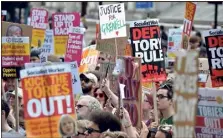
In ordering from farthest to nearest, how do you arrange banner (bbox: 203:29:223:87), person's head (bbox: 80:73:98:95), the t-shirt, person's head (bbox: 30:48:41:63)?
person's head (bbox: 30:48:41:63) → person's head (bbox: 80:73:98:95) → banner (bbox: 203:29:223:87) → the t-shirt

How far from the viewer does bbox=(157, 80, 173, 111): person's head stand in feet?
29.6

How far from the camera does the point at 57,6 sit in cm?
4219

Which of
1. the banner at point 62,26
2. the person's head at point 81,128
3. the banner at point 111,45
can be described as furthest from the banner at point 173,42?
the person's head at point 81,128

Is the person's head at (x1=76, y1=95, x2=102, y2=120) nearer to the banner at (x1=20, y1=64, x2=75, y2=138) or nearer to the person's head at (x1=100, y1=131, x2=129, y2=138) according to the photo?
the person's head at (x1=100, y1=131, x2=129, y2=138)

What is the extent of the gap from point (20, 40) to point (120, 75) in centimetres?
100

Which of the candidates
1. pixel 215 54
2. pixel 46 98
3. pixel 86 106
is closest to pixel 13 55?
pixel 86 106

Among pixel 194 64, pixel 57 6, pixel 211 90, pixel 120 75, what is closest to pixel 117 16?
pixel 120 75

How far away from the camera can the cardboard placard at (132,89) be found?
368 inches

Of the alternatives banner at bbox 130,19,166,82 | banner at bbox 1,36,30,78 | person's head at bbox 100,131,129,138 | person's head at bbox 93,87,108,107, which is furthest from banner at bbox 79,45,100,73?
person's head at bbox 100,131,129,138

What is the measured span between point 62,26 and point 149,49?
590cm

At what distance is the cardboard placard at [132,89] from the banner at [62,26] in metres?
6.64

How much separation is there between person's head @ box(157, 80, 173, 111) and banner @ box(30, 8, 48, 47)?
23.2ft

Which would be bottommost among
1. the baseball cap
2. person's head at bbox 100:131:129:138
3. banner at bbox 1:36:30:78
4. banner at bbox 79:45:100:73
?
person's head at bbox 100:131:129:138

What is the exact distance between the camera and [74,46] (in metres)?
13.7
